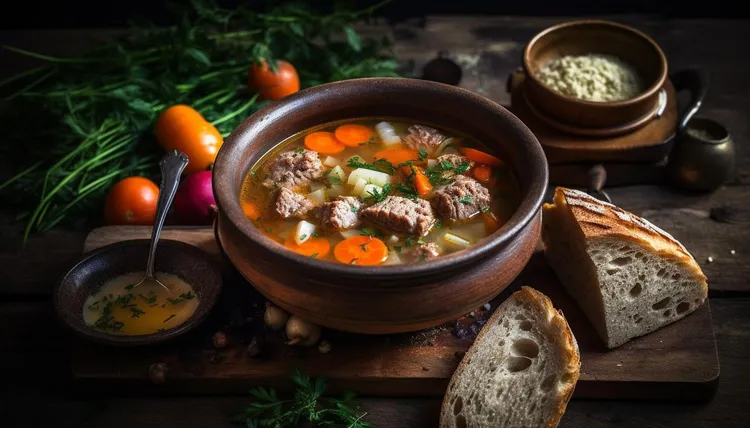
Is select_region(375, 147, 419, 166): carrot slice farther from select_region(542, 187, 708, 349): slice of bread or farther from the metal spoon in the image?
the metal spoon

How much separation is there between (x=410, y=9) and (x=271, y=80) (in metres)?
1.66

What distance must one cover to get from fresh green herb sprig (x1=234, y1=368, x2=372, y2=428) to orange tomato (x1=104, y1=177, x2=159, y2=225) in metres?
1.22

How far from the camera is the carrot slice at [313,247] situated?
3066 mm

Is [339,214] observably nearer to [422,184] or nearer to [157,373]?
[422,184]

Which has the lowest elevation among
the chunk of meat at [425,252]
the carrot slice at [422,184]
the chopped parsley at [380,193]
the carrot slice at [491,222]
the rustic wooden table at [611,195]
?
the rustic wooden table at [611,195]

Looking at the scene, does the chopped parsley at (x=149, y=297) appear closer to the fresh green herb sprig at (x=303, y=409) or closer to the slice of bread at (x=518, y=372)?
the fresh green herb sprig at (x=303, y=409)

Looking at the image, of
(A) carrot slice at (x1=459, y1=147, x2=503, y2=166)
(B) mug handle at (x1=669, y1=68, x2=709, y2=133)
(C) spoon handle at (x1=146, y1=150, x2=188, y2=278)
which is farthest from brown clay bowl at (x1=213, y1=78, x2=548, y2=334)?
(B) mug handle at (x1=669, y1=68, x2=709, y2=133)

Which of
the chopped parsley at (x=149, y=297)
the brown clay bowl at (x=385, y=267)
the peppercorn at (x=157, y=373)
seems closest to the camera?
the brown clay bowl at (x=385, y=267)

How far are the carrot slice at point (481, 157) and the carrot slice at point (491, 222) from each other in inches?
10.3

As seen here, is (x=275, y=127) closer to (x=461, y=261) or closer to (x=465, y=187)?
(x=465, y=187)

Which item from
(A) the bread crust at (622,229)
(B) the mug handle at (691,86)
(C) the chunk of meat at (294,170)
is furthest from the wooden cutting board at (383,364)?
(B) the mug handle at (691,86)

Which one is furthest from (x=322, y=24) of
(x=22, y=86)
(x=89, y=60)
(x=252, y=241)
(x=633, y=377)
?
(x=633, y=377)

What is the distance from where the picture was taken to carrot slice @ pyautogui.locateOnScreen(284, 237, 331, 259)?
307cm

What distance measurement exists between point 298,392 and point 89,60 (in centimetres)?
246
